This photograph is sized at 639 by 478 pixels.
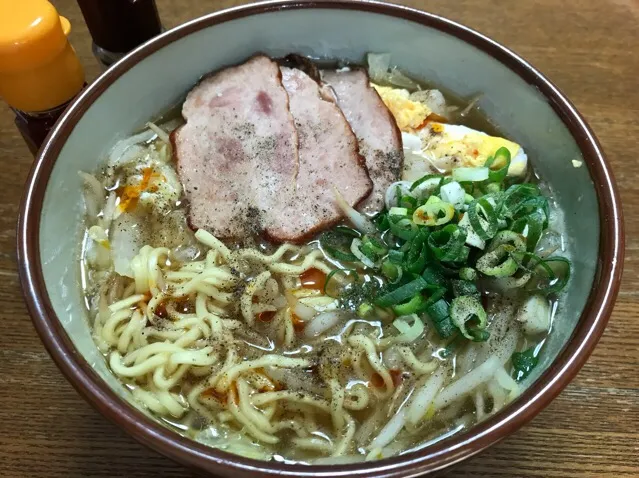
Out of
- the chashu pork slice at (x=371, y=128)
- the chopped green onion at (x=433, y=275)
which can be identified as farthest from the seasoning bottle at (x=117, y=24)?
the chopped green onion at (x=433, y=275)

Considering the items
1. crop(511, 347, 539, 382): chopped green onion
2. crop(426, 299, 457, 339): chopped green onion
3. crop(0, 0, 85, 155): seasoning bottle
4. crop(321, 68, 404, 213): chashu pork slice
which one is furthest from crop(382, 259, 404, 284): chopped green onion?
crop(0, 0, 85, 155): seasoning bottle

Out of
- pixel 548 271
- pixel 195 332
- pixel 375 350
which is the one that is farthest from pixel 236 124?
pixel 548 271

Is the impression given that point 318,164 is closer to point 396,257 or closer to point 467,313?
point 396,257

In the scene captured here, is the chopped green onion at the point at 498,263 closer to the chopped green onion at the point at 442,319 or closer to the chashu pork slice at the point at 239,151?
the chopped green onion at the point at 442,319

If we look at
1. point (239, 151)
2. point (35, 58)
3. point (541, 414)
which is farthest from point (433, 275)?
point (35, 58)

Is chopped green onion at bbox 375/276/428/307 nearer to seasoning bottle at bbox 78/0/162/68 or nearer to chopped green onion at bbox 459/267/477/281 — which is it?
chopped green onion at bbox 459/267/477/281

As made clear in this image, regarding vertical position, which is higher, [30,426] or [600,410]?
[600,410]

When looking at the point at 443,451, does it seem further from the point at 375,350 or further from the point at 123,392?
the point at 123,392
